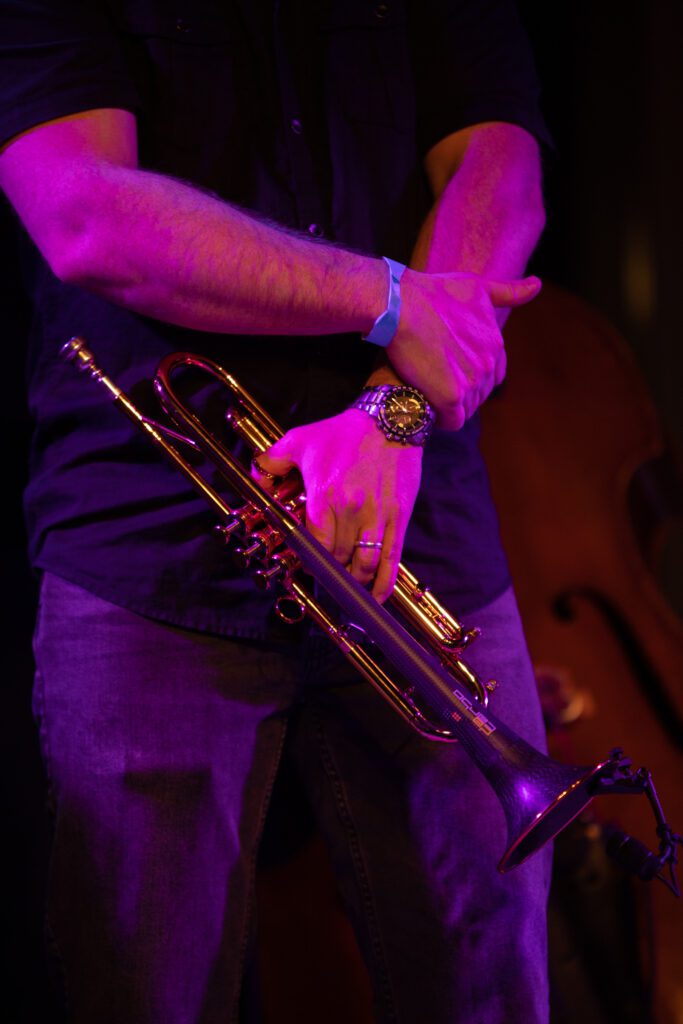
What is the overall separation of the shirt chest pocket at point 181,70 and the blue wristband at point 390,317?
0.29m

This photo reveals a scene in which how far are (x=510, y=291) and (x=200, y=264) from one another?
1.25 ft

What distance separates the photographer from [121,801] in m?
0.98

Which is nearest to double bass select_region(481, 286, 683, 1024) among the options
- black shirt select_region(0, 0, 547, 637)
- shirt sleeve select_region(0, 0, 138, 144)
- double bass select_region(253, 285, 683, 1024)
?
double bass select_region(253, 285, 683, 1024)

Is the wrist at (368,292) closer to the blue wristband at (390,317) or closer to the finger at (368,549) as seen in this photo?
the blue wristband at (390,317)

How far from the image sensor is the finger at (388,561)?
977 mm

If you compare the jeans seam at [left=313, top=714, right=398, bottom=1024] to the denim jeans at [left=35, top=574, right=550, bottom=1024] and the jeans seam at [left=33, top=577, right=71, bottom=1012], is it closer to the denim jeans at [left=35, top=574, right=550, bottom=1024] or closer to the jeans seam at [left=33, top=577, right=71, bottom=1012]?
the denim jeans at [left=35, top=574, right=550, bottom=1024]

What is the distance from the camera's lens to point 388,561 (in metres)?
0.98

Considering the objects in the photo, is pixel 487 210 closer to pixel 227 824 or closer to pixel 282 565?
pixel 282 565

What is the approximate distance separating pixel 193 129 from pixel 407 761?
0.81 m

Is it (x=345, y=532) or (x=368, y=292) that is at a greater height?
(x=368, y=292)

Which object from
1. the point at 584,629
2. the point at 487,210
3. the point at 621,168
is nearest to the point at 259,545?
the point at 487,210

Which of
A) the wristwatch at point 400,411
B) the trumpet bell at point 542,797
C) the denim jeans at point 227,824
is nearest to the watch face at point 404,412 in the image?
the wristwatch at point 400,411

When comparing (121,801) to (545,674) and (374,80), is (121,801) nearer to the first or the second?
(374,80)

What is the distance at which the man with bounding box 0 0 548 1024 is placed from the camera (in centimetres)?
97
